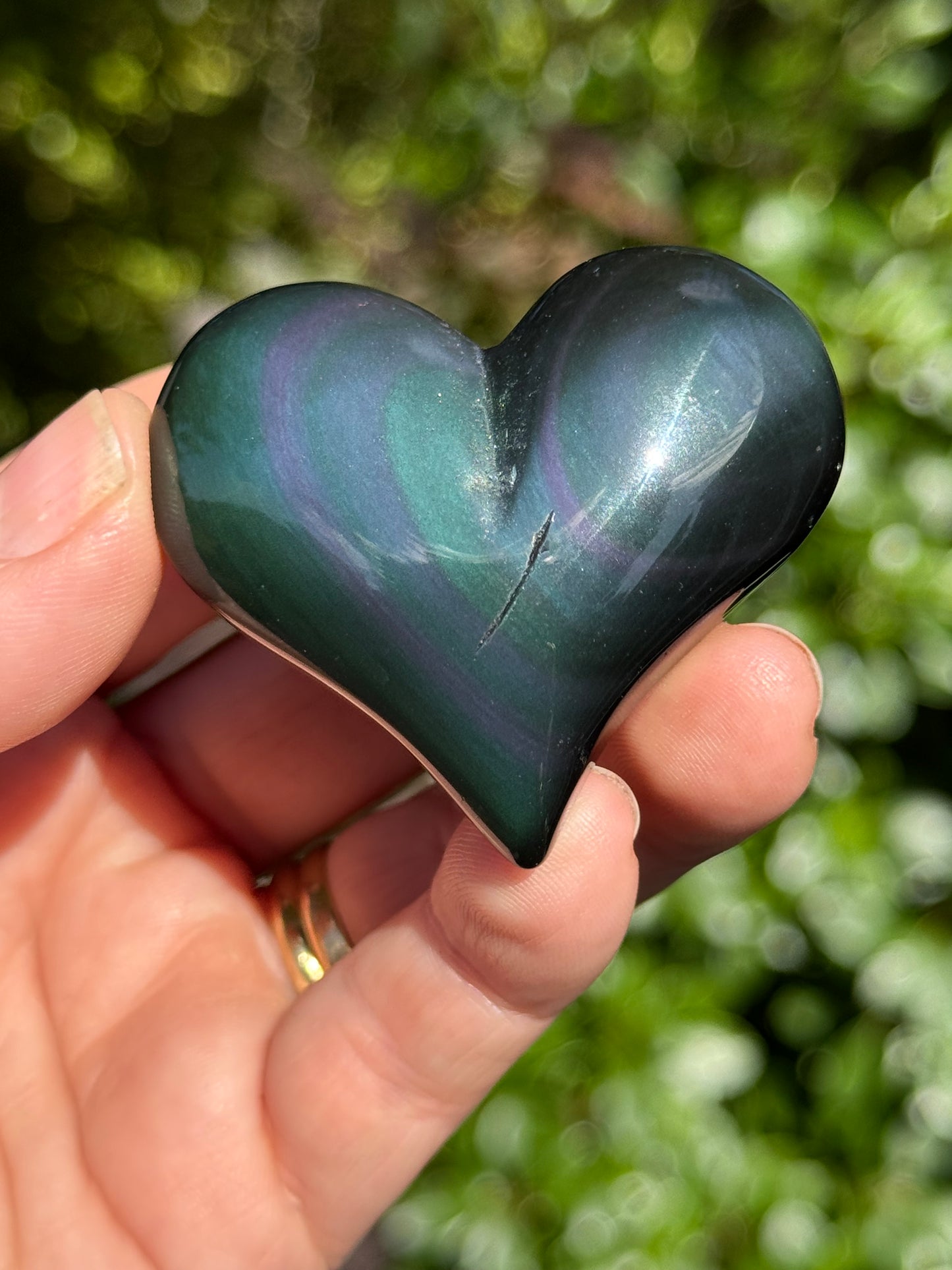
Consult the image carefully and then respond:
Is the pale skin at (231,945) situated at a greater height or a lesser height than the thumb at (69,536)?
lesser

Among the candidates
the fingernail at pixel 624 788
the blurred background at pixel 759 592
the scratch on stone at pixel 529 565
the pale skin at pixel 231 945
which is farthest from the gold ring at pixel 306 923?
the scratch on stone at pixel 529 565

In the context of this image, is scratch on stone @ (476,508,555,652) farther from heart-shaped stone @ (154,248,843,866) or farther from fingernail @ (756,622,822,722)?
fingernail @ (756,622,822,722)

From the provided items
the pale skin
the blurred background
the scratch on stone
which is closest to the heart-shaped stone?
the scratch on stone

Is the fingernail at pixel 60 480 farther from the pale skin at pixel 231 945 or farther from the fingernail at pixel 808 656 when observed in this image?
the fingernail at pixel 808 656

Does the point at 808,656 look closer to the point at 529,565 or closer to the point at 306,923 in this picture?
the point at 529,565

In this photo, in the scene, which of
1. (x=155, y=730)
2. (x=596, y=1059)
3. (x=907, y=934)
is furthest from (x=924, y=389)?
(x=155, y=730)

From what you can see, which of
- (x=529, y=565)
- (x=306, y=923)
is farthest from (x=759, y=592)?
(x=306, y=923)
